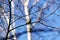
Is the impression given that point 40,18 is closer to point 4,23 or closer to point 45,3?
point 45,3

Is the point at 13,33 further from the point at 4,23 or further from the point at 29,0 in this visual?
the point at 29,0

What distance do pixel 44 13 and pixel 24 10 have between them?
0.67m

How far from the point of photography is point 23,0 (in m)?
7.23

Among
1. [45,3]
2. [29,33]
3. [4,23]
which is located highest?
[45,3]

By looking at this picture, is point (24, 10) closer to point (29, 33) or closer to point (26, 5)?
point (26, 5)

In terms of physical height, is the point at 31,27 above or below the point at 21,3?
below

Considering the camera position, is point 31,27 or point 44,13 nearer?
point 31,27

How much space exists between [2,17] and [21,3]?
71cm

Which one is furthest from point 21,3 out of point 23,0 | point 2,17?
point 2,17

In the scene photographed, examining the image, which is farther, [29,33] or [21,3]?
[21,3]

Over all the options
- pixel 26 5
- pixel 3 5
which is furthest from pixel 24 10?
pixel 3 5

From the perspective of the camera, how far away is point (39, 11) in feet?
24.2

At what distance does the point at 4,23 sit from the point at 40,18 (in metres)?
1.07

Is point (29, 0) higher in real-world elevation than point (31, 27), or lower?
higher
